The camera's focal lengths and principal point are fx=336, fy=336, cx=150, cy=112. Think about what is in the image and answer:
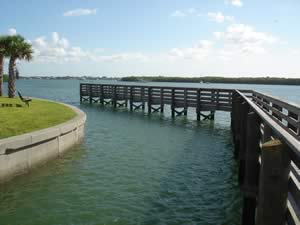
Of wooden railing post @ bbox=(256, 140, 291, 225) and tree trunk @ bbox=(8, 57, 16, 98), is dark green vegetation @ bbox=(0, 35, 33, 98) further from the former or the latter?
wooden railing post @ bbox=(256, 140, 291, 225)

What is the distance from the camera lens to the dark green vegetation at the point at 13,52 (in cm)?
2495

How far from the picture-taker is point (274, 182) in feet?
12.7

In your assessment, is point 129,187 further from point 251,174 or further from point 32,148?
point 251,174

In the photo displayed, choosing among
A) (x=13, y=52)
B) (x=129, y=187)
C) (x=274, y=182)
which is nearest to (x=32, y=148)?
(x=129, y=187)

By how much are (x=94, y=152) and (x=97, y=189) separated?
4.32 metres

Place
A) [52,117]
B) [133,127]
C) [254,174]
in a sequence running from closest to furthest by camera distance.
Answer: [254,174], [52,117], [133,127]

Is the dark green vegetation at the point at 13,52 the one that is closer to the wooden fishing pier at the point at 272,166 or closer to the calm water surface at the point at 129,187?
the calm water surface at the point at 129,187

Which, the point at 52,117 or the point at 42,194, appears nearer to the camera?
the point at 42,194

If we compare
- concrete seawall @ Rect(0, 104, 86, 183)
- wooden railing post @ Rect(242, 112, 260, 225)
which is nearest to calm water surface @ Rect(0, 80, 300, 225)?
concrete seawall @ Rect(0, 104, 86, 183)

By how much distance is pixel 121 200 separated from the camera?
8117 millimetres

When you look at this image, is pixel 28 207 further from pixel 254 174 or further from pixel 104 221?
pixel 254 174

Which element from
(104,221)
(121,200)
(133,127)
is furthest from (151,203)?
(133,127)

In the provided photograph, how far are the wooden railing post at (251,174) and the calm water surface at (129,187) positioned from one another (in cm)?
87

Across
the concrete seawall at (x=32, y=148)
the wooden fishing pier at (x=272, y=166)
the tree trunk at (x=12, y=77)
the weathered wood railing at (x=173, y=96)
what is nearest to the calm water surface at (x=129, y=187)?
the concrete seawall at (x=32, y=148)
